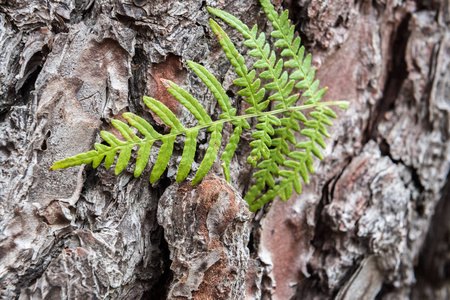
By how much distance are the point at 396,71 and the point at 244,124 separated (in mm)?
1393

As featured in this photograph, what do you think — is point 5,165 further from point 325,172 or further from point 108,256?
point 325,172

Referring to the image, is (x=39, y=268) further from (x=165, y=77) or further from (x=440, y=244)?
(x=440, y=244)

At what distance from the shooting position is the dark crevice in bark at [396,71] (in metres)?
2.44

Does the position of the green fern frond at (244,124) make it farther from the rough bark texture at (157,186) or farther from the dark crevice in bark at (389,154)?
the dark crevice in bark at (389,154)

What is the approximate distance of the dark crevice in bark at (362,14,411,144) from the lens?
2436mm

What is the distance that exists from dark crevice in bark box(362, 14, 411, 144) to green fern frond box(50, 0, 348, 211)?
0.63 metres

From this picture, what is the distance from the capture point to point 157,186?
174cm

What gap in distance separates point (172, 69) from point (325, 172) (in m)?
1.11

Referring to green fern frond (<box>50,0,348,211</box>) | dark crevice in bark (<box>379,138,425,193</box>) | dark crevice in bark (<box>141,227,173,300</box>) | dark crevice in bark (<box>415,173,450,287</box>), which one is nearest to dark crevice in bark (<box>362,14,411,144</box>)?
dark crevice in bark (<box>379,138,425,193</box>)

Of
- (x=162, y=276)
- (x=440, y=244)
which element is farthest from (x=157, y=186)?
(x=440, y=244)

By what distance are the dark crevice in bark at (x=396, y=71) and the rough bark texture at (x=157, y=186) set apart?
0.23m

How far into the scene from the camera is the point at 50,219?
1.56 meters

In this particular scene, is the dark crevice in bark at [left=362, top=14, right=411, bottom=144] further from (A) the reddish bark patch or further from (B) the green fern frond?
(A) the reddish bark patch

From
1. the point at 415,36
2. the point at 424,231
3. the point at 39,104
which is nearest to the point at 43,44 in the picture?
the point at 39,104
